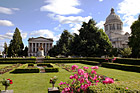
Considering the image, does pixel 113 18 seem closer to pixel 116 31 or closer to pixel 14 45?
pixel 116 31

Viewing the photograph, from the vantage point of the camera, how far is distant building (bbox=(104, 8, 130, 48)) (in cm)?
7891

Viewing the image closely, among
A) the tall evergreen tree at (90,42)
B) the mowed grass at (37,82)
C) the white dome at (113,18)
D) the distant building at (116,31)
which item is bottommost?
the mowed grass at (37,82)

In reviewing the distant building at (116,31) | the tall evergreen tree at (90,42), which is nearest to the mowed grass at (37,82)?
the tall evergreen tree at (90,42)

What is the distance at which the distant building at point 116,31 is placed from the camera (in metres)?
78.9

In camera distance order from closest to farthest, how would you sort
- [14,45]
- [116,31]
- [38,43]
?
[14,45], [116,31], [38,43]

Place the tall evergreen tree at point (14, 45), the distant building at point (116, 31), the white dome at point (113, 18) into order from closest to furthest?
the tall evergreen tree at point (14, 45), the distant building at point (116, 31), the white dome at point (113, 18)

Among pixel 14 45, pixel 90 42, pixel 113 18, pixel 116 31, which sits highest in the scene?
pixel 113 18

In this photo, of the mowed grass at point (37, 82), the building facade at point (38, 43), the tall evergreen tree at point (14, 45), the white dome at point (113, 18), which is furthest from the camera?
the building facade at point (38, 43)

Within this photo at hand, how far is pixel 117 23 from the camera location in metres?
84.8

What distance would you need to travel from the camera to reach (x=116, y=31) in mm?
84062

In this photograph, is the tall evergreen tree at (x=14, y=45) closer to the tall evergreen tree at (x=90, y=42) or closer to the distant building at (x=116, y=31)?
the tall evergreen tree at (x=90, y=42)

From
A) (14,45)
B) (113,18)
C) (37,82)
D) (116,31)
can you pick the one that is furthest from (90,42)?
(113,18)

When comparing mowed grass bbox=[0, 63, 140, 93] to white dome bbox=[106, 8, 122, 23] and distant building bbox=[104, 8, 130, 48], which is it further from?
white dome bbox=[106, 8, 122, 23]

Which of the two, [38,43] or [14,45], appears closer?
[14,45]
